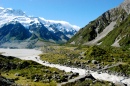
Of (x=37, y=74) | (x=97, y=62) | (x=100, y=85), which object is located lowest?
(x=100, y=85)

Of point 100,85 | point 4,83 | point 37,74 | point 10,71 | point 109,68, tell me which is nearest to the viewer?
point 4,83

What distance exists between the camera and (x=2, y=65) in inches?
4001

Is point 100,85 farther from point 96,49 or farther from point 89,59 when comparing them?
point 96,49

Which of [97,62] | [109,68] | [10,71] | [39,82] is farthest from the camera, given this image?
[97,62]

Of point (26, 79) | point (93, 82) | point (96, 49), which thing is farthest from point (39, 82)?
point (96, 49)

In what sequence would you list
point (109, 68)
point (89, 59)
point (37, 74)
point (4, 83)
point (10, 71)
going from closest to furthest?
point (4, 83), point (37, 74), point (10, 71), point (109, 68), point (89, 59)

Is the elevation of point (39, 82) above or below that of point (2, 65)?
below

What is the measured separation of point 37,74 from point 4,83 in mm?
29423

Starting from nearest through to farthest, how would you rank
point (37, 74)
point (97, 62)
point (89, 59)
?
point (37, 74) → point (97, 62) → point (89, 59)

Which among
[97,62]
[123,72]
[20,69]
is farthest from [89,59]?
[20,69]

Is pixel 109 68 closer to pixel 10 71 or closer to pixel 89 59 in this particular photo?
pixel 89 59

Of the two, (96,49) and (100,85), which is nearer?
(100,85)

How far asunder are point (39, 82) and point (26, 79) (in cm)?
673

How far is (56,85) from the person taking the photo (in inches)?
2926
